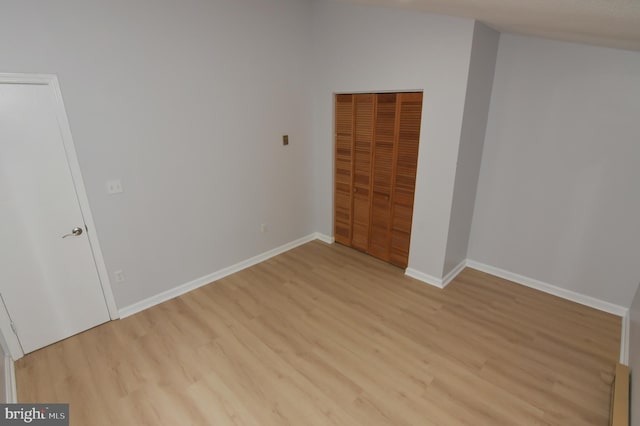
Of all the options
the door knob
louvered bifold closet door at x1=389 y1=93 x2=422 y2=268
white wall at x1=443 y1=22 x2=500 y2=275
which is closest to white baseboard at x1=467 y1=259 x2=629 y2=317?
white wall at x1=443 y1=22 x2=500 y2=275

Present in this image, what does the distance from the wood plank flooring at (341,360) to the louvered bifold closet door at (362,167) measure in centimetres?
88

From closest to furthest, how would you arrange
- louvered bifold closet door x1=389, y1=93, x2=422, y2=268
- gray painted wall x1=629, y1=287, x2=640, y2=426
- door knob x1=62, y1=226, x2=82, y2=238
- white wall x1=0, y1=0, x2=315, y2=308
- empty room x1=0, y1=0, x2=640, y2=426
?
1. gray painted wall x1=629, y1=287, x2=640, y2=426
2. empty room x1=0, y1=0, x2=640, y2=426
3. white wall x1=0, y1=0, x2=315, y2=308
4. door knob x1=62, y1=226, x2=82, y2=238
5. louvered bifold closet door x1=389, y1=93, x2=422, y2=268

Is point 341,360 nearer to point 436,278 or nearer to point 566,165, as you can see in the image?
point 436,278

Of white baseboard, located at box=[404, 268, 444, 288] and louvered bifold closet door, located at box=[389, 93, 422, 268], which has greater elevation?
louvered bifold closet door, located at box=[389, 93, 422, 268]

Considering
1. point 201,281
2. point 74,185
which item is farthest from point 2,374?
point 201,281

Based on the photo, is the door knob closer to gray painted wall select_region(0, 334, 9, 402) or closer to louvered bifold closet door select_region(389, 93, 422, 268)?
gray painted wall select_region(0, 334, 9, 402)

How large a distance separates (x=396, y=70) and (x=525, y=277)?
256 cm

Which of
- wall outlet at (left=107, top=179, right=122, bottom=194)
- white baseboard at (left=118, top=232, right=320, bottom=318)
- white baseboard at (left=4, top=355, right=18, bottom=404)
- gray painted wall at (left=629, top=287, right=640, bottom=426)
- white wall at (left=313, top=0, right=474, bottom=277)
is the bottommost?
white baseboard at (left=4, top=355, right=18, bottom=404)

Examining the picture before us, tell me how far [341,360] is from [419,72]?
8.53 ft

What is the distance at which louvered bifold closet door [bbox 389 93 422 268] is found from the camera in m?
3.03

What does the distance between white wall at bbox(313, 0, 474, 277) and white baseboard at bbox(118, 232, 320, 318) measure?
64.3 inches

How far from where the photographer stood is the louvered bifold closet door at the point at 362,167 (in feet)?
11.3

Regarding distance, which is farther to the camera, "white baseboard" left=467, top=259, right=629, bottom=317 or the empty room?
"white baseboard" left=467, top=259, right=629, bottom=317

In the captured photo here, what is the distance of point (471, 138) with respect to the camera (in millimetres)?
2943
